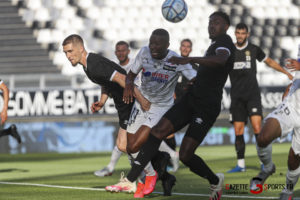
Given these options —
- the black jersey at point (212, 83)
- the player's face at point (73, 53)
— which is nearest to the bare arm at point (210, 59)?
the black jersey at point (212, 83)

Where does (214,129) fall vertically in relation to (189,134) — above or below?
below

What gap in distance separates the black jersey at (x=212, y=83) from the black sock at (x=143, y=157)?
2.03 feet

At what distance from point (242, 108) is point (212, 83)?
171 inches

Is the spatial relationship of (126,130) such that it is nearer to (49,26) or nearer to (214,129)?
(214,129)

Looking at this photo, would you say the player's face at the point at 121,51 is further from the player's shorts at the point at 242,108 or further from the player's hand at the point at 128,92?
the player's hand at the point at 128,92

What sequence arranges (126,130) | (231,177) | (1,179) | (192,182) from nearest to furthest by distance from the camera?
(126,130)
(192,182)
(231,177)
(1,179)

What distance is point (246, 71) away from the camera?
10.9 m

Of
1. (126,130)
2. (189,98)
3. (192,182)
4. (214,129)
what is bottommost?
(214,129)

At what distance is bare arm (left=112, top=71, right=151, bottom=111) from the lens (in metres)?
6.90

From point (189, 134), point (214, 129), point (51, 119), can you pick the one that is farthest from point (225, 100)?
point (189, 134)

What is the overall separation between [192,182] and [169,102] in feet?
5.94

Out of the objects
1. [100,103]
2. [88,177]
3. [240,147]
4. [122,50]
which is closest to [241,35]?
[240,147]

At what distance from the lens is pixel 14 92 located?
18.4 m

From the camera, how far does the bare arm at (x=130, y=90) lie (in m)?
6.90
